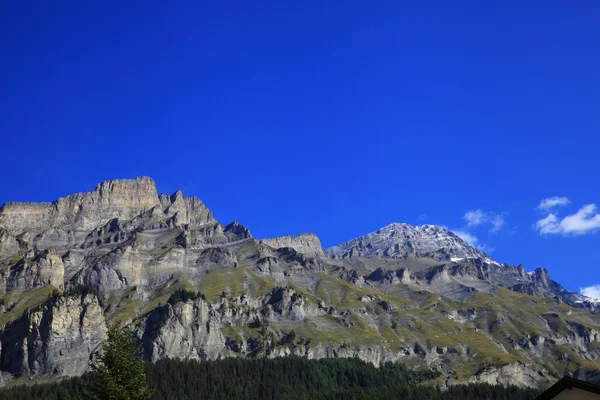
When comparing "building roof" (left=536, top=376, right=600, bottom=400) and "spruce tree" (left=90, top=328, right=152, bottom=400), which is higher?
"spruce tree" (left=90, top=328, right=152, bottom=400)

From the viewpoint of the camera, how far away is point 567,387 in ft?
121

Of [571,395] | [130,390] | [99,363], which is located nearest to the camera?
[571,395]

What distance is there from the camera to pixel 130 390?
225 feet

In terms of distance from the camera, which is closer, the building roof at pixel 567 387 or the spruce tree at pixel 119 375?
the building roof at pixel 567 387

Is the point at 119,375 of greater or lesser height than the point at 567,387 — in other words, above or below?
above

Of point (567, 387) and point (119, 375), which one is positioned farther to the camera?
point (119, 375)

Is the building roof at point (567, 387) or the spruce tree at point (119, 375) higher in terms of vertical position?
the spruce tree at point (119, 375)

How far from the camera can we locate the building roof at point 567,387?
118 ft

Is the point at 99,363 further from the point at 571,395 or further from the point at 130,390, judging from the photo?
the point at 571,395

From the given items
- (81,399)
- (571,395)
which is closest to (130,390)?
(81,399)

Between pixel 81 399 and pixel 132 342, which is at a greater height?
pixel 132 342

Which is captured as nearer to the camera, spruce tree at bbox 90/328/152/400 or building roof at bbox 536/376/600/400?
building roof at bbox 536/376/600/400

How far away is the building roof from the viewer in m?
36.0

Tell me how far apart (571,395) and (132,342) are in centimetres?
5277
